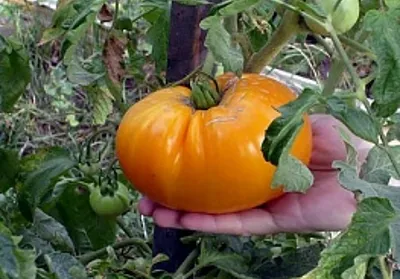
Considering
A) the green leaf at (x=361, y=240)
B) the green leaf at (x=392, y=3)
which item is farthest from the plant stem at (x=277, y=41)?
the green leaf at (x=361, y=240)

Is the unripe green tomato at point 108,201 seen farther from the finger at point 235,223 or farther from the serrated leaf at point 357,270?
the serrated leaf at point 357,270

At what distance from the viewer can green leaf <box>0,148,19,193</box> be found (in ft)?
3.57

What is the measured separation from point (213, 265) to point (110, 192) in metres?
0.19

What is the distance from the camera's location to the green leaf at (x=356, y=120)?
0.75 meters

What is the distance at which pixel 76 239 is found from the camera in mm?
1188

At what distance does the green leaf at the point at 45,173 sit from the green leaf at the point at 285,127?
0.40 m

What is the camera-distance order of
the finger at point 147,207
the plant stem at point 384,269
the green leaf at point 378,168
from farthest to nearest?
the finger at point 147,207 → the green leaf at point 378,168 → the plant stem at point 384,269

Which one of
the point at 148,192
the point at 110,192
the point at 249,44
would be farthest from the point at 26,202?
the point at 249,44

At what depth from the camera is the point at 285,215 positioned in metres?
0.94

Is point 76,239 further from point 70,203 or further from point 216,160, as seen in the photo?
point 216,160

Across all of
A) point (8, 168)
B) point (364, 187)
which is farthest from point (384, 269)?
point (8, 168)

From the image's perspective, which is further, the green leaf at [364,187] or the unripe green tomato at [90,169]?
the unripe green tomato at [90,169]

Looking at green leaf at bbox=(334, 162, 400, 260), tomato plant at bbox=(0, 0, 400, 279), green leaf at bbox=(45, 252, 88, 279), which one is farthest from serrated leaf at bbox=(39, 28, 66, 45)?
green leaf at bbox=(334, 162, 400, 260)

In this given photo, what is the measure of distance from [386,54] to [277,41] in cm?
21
